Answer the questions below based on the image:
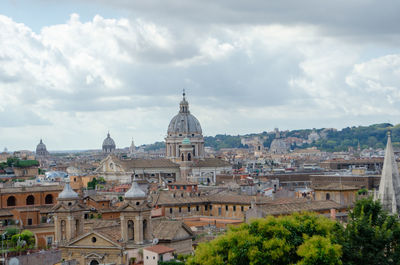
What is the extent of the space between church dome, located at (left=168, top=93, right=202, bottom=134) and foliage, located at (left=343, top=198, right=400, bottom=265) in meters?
98.8

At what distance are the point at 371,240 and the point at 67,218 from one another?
48.8ft

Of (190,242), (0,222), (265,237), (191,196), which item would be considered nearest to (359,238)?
(265,237)

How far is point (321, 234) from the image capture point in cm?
2797

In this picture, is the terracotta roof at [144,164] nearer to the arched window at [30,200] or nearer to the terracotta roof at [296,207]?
the arched window at [30,200]

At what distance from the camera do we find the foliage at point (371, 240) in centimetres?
2659

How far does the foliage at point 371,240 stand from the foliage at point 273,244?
24.6 inches

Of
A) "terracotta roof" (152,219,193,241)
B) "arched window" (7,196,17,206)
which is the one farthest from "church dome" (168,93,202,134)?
"terracotta roof" (152,219,193,241)

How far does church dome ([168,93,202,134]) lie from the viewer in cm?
12644

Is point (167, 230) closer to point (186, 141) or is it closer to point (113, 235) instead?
point (113, 235)

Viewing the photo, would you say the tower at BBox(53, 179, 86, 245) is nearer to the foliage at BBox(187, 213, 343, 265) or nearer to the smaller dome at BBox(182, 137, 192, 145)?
the foliage at BBox(187, 213, 343, 265)

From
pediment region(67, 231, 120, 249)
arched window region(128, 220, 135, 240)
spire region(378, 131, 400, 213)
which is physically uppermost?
spire region(378, 131, 400, 213)

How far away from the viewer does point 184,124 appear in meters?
127

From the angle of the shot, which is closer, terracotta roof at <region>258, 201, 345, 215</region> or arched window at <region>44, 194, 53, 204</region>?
terracotta roof at <region>258, 201, 345, 215</region>

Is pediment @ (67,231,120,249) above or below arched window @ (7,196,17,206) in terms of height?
below
